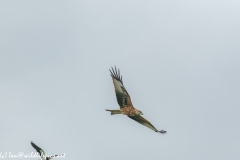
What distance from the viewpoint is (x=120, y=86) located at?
175750 mm

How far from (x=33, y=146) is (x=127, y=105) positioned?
6811 millimetres

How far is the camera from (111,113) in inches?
6875

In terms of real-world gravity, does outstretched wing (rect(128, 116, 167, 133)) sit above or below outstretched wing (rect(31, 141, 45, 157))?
above

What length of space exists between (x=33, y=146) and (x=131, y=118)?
6.96 m

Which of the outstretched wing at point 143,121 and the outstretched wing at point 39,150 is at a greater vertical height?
the outstretched wing at point 143,121

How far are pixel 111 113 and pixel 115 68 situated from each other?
3465 millimetres

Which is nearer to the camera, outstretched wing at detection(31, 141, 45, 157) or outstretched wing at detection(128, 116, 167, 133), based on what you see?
outstretched wing at detection(31, 141, 45, 157)

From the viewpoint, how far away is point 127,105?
175500mm

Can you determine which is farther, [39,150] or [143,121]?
→ [143,121]

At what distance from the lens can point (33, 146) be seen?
576 feet

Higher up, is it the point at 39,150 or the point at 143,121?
the point at 143,121

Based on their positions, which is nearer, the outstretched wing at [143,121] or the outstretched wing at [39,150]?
the outstretched wing at [39,150]

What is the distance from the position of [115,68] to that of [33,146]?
755 centimetres

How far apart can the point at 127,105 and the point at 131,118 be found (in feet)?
6.50
